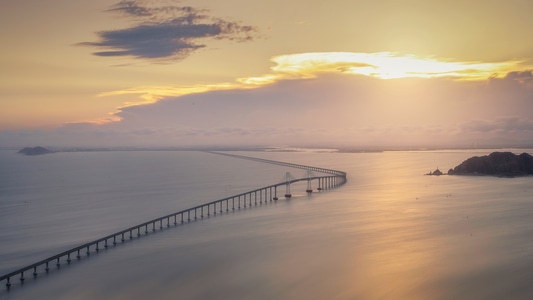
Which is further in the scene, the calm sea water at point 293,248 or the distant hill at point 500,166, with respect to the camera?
the distant hill at point 500,166

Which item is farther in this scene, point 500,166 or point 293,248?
point 500,166

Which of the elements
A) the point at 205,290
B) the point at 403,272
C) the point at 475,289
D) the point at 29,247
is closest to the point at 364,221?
the point at 403,272

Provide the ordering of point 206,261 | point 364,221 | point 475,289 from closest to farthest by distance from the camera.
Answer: point 475,289 < point 206,261 < point 364,221

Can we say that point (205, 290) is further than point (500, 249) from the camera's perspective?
No

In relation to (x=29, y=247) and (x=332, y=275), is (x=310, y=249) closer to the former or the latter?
(x=332, y=275)

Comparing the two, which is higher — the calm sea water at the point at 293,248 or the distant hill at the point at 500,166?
the distant hill at the point at 500,166
